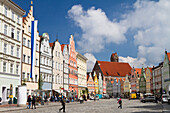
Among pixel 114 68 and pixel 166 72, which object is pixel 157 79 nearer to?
pixel 166 72

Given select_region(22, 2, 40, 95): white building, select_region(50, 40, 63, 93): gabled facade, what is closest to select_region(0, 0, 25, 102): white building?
select_region(22, 2, 40, 95): white building

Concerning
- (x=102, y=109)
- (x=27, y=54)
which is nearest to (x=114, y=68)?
(x=27, y=54)

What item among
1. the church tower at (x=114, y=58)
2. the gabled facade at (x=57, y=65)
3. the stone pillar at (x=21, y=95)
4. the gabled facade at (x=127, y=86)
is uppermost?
the church tower at (x=114, y=58)

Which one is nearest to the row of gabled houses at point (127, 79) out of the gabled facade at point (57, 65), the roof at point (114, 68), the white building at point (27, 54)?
the roof at point (114, 68)

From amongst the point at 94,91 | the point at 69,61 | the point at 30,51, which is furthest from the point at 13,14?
the point at 94,91

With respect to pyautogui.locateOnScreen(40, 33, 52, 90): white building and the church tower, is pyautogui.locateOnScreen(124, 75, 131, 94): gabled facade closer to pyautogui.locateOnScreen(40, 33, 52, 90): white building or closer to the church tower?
the church tower

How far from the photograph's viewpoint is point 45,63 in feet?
190

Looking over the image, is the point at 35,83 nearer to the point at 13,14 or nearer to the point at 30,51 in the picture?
the point at 30,51

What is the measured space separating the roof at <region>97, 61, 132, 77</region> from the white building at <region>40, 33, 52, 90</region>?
9485 centimetres

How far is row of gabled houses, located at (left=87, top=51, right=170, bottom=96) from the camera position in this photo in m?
87.2

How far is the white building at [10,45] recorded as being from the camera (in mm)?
40625

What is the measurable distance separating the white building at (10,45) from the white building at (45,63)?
9980mm

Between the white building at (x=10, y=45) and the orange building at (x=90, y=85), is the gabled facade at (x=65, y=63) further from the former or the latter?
the orange building at (x=90, y=85)

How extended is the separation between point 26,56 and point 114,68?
116 m
